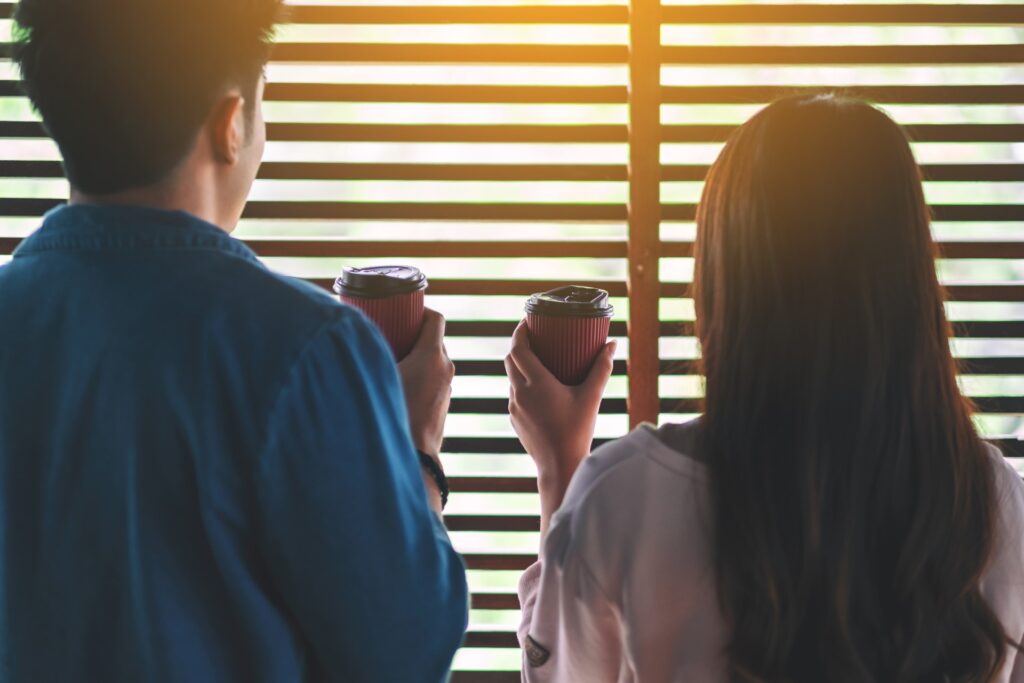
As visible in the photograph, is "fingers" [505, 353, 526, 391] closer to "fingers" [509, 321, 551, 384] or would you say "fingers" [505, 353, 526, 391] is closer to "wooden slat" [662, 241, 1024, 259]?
"fingers" [509, 321, 551, 384]

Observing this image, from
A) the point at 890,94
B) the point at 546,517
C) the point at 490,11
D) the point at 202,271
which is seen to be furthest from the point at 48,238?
the point at 890,94

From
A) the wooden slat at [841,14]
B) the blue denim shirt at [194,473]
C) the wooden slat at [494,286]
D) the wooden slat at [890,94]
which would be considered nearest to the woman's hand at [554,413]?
the blue denim shirt at [194,473]

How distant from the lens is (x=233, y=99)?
1315 mm

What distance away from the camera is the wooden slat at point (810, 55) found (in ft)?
7.09

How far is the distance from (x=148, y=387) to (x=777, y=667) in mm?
934

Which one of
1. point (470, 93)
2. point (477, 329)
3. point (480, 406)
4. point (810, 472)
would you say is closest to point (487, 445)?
point (480, 406)

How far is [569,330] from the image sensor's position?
170cm

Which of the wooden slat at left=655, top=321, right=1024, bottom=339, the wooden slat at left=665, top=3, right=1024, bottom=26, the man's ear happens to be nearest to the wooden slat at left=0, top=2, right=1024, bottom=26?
the wooden slat at left=665, top=3, right=1024, bottom=26

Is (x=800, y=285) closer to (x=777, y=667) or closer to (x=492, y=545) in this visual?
(x=777, y=667)

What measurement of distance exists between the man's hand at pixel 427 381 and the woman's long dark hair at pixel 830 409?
49cm

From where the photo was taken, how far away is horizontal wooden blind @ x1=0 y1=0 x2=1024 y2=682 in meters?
2.16

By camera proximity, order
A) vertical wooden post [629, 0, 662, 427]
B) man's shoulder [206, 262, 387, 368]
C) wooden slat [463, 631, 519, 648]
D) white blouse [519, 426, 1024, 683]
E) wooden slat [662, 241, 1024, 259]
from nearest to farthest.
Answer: man's shoulder [206, 262, 387, 368], white blouse [519, 426, 1024, 683], vertical wooden post [629, 0, 662, 427], wooden slat [662, 241, 1024, 259], wooden slat [463, 631, 519, 648]

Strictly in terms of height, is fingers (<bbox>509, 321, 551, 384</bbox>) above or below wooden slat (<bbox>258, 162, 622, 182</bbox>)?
below

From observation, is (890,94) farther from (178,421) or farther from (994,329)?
(178,421)
